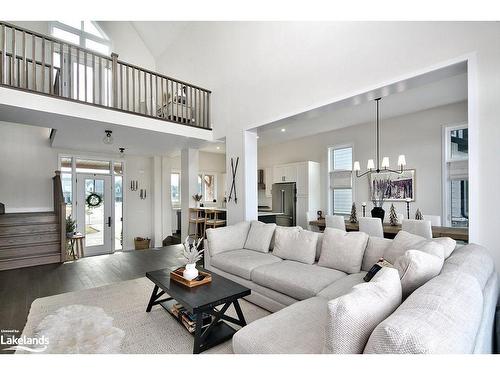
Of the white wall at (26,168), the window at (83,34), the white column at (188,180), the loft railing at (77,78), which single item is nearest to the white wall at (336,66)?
the loft railing at (77,78)

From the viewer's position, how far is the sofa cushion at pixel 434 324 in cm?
86

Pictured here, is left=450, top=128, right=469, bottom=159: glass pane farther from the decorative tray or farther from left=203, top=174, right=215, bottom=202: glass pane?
left=203, top=174, right=215, bottom=202: glass pane

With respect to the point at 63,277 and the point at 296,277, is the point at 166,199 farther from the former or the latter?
the point at 296,277

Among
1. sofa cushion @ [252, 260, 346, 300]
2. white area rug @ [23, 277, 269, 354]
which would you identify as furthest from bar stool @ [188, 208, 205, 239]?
sofa cushion @ [252, 260, 346, 300]

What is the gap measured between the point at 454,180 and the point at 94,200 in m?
8.50

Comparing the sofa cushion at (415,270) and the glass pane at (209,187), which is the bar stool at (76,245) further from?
the sofa cushion at (415,270)

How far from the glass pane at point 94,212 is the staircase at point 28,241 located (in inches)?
68.1

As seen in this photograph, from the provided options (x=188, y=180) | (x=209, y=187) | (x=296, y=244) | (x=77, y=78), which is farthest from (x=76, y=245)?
(x=296, y=244)

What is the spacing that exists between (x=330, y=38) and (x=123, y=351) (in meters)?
4.27

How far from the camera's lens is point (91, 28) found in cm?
759

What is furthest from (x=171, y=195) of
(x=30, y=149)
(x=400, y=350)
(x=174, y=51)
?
(x=400, y=350)

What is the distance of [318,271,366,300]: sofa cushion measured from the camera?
212cm

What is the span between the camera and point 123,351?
6.70 ft
